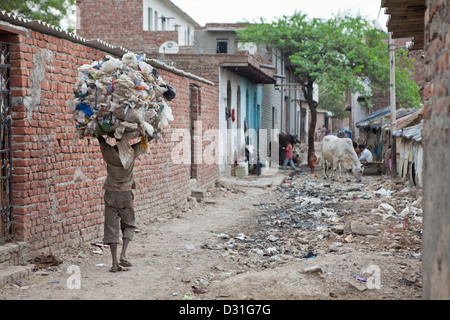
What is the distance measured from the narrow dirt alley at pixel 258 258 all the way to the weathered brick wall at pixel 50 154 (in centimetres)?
42

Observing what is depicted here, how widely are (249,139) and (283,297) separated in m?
17.3

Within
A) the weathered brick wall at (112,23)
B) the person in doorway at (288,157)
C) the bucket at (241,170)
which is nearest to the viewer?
the bucket at (241,170)

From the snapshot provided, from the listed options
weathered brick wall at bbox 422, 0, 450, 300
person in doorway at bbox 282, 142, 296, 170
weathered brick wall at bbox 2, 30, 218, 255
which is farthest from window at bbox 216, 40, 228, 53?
weathered brick wall at bbox 422, 0, 450, 300

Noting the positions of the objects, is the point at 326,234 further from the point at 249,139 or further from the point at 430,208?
the point at 249,139

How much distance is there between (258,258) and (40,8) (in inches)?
1079

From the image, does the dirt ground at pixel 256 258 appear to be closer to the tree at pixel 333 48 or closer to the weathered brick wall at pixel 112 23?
the tree at pixel 333 48

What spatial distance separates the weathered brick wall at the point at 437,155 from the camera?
10.3ft

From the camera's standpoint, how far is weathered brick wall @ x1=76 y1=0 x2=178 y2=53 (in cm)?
2465

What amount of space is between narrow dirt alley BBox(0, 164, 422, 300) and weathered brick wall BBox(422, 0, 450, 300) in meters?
1.70

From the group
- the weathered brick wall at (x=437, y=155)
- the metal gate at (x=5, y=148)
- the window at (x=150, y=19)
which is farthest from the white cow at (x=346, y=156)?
the window at (x=150, y=19)

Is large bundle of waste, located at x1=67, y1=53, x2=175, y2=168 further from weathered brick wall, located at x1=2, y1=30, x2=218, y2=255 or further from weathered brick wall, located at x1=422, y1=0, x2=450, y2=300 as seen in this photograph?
weathered brick wall, located at x1=422, y1=0, x2=450, y2=300

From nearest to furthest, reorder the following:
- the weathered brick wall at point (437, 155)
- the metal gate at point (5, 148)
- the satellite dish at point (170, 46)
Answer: the weathered brick wall at point (437, 155) < the metal gate at point (5, 148) < the satellite dish at point (170, 46)

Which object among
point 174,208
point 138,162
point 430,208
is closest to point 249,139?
point 174,208

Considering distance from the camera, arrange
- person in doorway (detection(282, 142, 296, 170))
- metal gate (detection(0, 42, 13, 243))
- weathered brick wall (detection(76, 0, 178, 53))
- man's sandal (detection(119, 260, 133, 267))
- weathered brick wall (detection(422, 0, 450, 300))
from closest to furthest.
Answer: weathered brick wall (detection(422, 0, 450, 300)) → metal gate (detection(0, 42, 13, 243)) → man's sandal (detection(119, 260, 133, 267)) → person in doorway (detection(282, 142, 296, 170)) → weathered brick wall (detection(76, 0, 178, 53))
